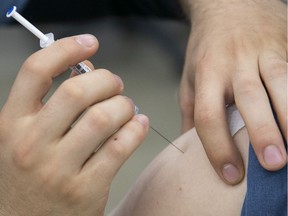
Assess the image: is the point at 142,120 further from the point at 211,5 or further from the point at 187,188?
the point at 211,5

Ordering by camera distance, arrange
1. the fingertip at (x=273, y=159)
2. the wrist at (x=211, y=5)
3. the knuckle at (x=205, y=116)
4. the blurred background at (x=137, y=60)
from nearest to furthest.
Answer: the fingertip at (x=273, y=159) → the knuckle at (x=205, y=116) → the wrist at (x=211, y=5) → the blurred background at (x=137, y=60)

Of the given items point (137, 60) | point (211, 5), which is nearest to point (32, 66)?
point (211, 5)

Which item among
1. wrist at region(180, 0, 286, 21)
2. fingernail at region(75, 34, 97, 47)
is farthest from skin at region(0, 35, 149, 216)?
wrist at region(180, 0, 286, 21)

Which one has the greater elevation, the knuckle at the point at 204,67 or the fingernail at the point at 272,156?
the fingernail at the point at 272,156

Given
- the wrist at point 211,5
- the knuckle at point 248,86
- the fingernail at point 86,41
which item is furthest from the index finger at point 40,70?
the wrist at point 211,5

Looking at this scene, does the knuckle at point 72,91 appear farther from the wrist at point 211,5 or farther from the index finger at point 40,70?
the wrist at point 211,5

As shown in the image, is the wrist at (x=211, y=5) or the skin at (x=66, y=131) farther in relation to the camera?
the wrist at (x=211, y=5)

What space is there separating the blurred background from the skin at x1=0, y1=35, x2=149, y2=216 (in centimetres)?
46

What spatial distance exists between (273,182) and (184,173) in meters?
0.14

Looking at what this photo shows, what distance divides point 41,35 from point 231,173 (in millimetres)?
289

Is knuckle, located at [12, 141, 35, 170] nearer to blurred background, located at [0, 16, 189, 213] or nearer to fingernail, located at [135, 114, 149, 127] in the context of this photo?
fingernail, located at [135, 114, 149, 127]

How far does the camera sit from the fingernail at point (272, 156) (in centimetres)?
47

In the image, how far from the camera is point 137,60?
1.14 meters

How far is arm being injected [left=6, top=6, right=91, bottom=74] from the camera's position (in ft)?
1.70
